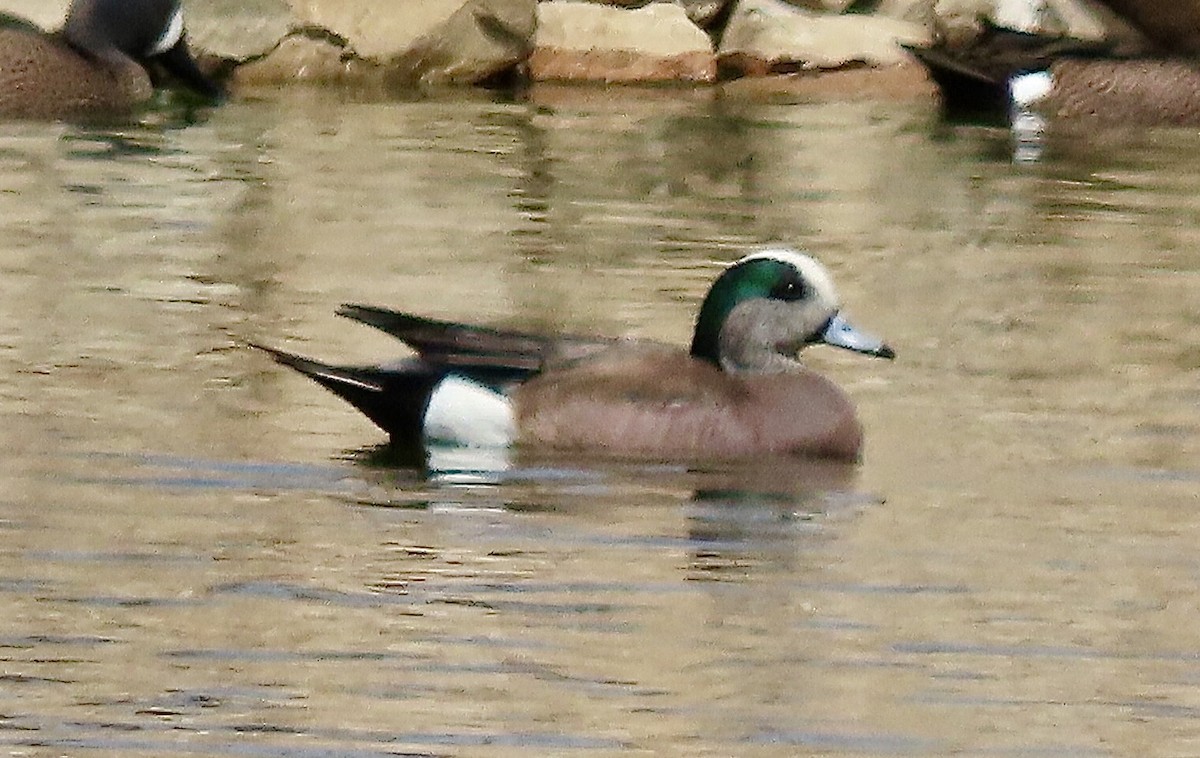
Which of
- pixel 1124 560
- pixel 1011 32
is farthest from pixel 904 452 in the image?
pixel 1011 32

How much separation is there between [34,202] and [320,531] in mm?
5170

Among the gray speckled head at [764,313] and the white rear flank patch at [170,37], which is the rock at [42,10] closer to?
the white rear flank patch at [170,37]

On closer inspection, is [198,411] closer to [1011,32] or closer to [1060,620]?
[1060,620]

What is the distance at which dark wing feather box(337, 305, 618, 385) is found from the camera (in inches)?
302

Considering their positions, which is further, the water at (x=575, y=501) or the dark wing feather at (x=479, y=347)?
the dark wing feather at (x=479, y=347)

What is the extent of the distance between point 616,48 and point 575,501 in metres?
9.43

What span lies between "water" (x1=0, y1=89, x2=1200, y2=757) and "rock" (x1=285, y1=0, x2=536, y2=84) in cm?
357

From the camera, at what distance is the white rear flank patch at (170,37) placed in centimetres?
1562

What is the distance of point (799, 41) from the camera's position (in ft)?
54.3

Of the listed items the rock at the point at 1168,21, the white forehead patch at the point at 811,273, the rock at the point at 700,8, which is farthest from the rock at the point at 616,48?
the white forehead patch at the point at 811,273

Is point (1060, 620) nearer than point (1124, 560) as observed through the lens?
Yes

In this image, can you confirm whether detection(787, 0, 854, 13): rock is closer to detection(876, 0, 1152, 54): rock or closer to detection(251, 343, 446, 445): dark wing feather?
detection(876, 0, 1152, 54): rock

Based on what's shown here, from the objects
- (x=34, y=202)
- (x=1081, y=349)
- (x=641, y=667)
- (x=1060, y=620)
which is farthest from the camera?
(x=34, y=202)

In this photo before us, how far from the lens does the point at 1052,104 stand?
1608cm
